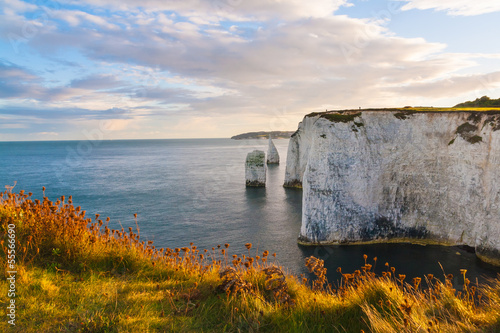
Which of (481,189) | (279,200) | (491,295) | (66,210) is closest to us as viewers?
(491,295)

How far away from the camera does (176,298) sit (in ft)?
19.2

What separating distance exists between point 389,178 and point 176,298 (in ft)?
101

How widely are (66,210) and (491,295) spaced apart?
34.2ft

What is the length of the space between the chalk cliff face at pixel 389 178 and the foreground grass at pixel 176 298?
24037 mm

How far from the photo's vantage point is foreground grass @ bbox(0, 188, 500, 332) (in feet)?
15.8

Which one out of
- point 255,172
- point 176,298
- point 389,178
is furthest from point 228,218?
point 176,298

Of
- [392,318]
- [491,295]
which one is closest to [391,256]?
[491,295]

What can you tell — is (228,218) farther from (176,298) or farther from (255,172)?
(176,298)

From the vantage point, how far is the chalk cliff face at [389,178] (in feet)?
96.3

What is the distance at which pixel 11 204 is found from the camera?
8656mm

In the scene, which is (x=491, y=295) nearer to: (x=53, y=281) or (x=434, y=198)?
(x=53, y=281)

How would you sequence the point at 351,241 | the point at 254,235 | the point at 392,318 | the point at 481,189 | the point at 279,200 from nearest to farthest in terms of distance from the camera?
the point at 392,318 → the point at 481,189 → the point at 351,241 → the point at 254,235 → the point at 279,200

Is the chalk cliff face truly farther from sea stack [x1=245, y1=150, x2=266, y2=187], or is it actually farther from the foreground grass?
sea stack [x1=245, y1=150, x2=266, y2=187]

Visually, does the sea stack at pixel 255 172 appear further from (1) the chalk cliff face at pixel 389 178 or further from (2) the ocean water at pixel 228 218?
(1) the chalk cliff face at pixel 389 178
